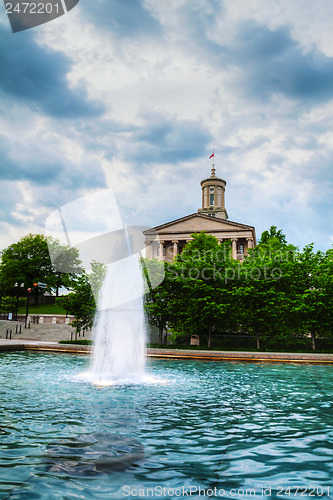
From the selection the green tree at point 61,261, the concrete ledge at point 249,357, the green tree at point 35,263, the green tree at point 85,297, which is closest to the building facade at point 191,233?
the green tree at point 61,261

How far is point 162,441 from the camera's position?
6742 millimetres

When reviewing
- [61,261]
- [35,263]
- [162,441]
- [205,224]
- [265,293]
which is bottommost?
[162,441]

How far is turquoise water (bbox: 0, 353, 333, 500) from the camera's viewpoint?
16.0ft

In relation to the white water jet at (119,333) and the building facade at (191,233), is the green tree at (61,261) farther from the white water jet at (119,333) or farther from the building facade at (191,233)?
the white water jet at (119,333)

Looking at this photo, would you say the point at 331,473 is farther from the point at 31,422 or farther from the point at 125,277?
the point at 125,277

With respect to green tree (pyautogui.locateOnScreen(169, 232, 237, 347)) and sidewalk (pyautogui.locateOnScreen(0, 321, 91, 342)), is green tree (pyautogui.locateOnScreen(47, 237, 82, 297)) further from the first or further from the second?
green tree (pyautogui.locateOnScreen(169, 232, 237, 347))

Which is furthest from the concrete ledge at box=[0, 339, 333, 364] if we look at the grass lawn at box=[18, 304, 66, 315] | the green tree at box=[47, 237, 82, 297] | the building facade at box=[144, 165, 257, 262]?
the building facade at box=[144, 165, 257, 262]

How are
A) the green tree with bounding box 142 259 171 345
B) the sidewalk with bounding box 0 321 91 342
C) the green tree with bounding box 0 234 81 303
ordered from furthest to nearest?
the green tree with bounding box 0 234 81 303 < the sidewalk with bounding box 0 321 91 342 < the green tree with bounding box 142 259 171 345

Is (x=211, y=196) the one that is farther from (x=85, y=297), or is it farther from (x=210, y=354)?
(x=210, y=354)

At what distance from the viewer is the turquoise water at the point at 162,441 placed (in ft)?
16.0

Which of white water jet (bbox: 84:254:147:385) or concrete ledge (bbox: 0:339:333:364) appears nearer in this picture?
white water jet (bbox: 84:254:147:385)

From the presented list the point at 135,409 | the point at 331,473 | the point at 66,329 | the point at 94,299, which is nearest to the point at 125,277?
the point at 135,409

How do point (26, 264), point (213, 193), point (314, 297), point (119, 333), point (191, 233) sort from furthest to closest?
point (213, 193)
point (191, 233)
point (26, 264)
point (314, 297)
point (119, 333)

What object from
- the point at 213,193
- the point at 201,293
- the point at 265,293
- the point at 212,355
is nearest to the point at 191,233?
the point at 213,193
